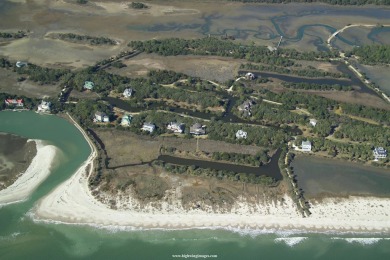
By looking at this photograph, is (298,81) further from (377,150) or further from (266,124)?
(377,150)

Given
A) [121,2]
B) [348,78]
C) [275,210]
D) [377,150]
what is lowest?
[275,210]

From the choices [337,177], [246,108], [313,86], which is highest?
[313,86]

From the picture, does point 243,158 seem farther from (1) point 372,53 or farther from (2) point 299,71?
→ (1) point 372,53

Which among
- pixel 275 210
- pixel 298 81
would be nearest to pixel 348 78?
pixel 298 81

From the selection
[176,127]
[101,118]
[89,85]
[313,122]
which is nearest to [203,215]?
[176,127]

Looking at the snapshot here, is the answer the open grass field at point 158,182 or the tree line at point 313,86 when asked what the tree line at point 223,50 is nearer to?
the tree line at point 313,86
